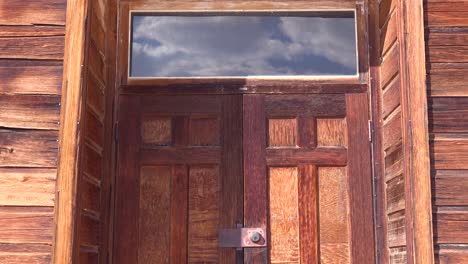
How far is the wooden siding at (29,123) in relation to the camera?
3.31m

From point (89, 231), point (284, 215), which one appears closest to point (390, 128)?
point (284, 215)

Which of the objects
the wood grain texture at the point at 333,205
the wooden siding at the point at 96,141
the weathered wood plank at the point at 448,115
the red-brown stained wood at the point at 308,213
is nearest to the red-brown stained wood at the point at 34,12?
the wooden siding at the point at 96,141

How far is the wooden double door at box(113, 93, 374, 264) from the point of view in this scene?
401 centimetres

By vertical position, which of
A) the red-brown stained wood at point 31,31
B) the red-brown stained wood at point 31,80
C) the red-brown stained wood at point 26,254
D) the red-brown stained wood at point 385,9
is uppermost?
the red-brown stained wood at point 385,9

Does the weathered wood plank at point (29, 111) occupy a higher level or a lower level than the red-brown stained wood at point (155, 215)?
higher

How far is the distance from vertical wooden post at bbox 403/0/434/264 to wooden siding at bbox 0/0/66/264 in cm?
184

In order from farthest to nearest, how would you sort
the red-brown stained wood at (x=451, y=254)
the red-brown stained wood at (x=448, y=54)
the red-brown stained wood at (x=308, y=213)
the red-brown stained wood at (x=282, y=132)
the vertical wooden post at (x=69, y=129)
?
1. the red-brown stained wood at (x=282, y=132)
2. the red-brown stained wood at (x=308, y=213)
3. the red-brown stained wood at (x=448, y=54)
4. the red-brown stained wood at (x=451, y=254)
5. the vertical wooden post at (x=69, y=129)

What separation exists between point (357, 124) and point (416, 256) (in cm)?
106

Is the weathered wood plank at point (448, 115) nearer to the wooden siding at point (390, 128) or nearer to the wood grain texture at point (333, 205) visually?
the wooden siding at point (390, 128)

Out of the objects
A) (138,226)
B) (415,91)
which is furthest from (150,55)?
(415,91)

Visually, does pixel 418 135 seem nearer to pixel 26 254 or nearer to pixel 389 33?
pixel 389 33

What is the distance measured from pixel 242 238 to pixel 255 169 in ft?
1.42

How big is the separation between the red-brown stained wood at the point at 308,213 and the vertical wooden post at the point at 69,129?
1431mm

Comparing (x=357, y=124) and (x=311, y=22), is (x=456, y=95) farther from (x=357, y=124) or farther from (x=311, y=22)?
(x=311, y=22)
